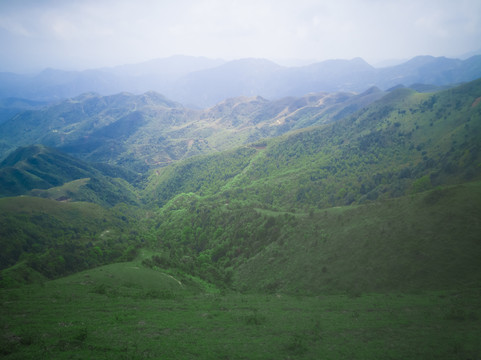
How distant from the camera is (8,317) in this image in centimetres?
2928

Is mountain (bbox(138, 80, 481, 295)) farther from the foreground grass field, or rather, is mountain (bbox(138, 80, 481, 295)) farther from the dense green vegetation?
the foreground grass field

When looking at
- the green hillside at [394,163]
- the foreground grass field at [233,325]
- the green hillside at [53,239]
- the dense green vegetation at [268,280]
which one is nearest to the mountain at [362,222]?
the dense green vegetation at [268,280]

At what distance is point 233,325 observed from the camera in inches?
1326

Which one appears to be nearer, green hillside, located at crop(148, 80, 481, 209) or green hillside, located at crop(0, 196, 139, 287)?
green hillside, located at crop(0, 196, 139, 287)

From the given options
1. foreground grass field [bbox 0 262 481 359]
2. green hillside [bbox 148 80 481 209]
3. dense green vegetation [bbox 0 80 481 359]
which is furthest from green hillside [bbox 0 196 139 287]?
green hillside [bbox 148 80 481 209]

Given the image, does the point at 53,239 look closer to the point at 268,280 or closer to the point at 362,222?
the point at 268,280

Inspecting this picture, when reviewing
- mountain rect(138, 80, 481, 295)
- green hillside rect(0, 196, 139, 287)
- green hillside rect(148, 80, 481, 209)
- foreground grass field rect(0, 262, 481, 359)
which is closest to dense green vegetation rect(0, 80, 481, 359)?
foreground grass field rect(0, 262, 481, 359)

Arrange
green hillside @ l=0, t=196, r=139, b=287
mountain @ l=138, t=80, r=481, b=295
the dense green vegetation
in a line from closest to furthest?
1. the dense green vegetation
2. mountain @ l=138, t=80, r=481, b=295
3. green hillside @ l=0, t=196, r=139, b=287

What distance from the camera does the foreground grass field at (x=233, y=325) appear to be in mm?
25547

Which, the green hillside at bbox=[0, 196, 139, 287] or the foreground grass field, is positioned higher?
the foreground grass field

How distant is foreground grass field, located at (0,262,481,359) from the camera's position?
25.5 metres

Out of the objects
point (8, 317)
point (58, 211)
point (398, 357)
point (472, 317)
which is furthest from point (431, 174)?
point (58, 211)

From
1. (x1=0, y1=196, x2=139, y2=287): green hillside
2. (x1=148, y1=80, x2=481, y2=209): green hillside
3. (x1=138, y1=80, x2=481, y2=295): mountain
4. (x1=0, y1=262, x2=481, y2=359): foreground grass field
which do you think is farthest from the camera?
(x1=148, y1=80, x2=481, y2=209): green hillside

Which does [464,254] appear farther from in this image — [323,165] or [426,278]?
[323,165]
